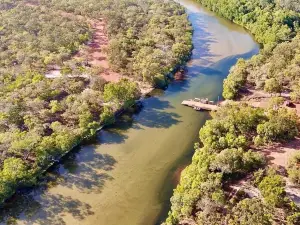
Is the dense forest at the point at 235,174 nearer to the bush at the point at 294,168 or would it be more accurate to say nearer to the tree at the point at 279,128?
the tree at the point at 279,128

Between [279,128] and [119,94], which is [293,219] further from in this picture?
[119,94]

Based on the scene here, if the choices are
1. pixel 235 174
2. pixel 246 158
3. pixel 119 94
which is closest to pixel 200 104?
pixel 119 94

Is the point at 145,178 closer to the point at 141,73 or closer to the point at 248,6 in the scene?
the point at 141,73

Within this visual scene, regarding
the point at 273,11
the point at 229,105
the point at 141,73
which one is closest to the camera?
the point at 229,105

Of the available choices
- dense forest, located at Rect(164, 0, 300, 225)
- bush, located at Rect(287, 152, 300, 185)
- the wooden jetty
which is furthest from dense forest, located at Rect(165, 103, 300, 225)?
the wooden jetty

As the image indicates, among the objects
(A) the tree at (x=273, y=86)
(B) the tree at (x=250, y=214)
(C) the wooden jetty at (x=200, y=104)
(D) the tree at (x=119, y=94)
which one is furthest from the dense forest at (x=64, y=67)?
(B) the tree at (x=250, y=214)

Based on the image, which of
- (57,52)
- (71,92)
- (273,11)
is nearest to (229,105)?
(71,92)

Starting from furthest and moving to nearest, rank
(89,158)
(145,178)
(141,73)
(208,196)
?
(141,73)
(89,158)
(145,178)
(208,196)
